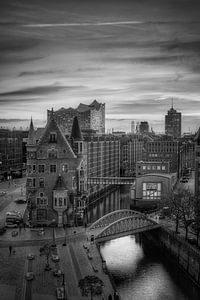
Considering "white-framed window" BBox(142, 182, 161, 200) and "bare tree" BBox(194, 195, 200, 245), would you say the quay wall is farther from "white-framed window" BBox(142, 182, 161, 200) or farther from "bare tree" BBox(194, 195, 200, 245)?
"white-framed window" BBox(142, 182, 161, 200)

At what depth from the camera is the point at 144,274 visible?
178 feet

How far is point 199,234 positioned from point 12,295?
110 feet

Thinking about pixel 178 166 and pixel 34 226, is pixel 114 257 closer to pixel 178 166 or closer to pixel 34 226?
pixel 34 226

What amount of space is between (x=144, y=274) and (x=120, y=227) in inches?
425

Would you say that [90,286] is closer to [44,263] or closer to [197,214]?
[44,263]

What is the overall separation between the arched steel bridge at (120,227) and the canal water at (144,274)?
330 centimetres

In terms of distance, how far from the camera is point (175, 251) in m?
60.2

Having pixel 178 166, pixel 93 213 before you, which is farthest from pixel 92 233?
pixel 178 166

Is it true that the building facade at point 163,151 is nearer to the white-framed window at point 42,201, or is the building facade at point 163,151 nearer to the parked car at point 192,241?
the white-framed window at point 42,201

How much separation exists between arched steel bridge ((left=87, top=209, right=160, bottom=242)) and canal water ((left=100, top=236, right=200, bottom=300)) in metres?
3.30

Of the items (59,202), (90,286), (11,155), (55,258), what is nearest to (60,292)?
(90,286)

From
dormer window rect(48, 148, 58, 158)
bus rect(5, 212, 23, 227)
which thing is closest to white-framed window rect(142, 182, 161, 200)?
dormer window rect(48, 148, 58, 158)

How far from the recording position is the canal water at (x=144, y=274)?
4778 centimetres

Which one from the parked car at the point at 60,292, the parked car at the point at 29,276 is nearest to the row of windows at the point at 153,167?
the parked car at the point at 29,276
